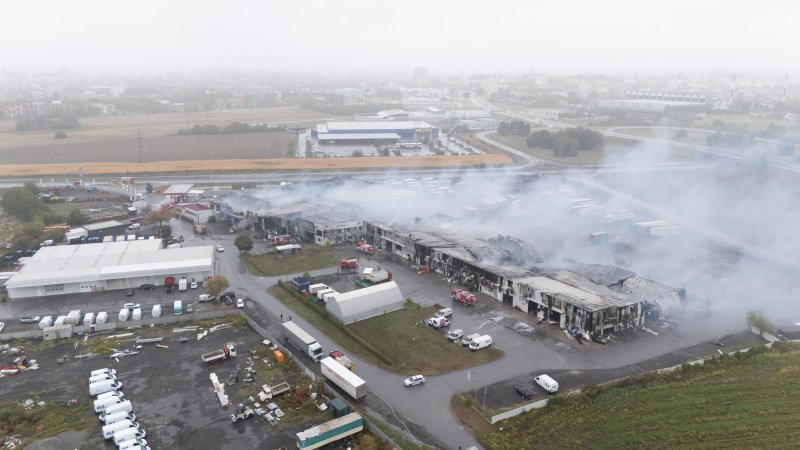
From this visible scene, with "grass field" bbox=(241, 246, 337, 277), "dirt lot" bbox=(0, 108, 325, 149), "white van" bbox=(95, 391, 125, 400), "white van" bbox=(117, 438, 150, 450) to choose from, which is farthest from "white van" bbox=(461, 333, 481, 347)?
"dirt lot" bbox=(0, 108, 325, 149)

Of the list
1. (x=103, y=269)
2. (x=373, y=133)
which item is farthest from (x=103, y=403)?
(x=373, y=133)

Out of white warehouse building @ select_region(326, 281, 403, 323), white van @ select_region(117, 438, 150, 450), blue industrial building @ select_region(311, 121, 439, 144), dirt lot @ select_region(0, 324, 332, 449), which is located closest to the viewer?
white van @ select_region(117, 438, 150, 450)

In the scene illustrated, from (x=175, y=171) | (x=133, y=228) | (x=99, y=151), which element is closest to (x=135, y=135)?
(x=99, y=151)

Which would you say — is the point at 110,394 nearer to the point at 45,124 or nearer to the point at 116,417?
the point at 116,417

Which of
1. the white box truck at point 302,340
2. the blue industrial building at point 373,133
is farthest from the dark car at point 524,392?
the blue industrial building at point 373,133

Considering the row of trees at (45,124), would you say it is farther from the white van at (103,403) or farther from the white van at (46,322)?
the white van at (103,403)

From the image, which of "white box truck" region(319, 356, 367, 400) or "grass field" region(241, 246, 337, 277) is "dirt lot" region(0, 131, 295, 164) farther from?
"white box truck" region(319, 356, 367, 400)

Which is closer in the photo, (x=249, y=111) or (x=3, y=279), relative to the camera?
(x=3, y=279)

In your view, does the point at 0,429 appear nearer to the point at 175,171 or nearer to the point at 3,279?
the point at 3,279
